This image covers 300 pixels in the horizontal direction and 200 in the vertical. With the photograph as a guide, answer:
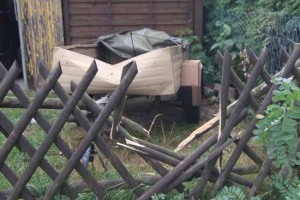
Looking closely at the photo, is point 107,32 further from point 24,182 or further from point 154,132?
point 24,182

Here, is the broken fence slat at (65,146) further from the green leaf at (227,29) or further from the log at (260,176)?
the green leaf at (227,29)

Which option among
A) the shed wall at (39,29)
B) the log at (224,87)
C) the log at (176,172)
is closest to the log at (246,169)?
the log at (224,87)

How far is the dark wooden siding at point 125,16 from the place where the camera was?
764 cm

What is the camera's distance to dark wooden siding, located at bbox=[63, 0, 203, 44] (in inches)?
301

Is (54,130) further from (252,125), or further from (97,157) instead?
(252,125)

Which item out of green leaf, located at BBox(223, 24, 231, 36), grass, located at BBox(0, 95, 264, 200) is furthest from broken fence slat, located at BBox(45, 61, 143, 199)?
green leaf, located at BBox(223, 24, 231, 36)

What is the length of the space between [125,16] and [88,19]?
62cm

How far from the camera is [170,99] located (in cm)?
609

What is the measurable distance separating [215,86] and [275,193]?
3989mm

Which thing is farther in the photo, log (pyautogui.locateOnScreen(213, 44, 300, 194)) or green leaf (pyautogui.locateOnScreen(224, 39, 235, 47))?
green leaf (pyautogui.locateOnScreen(224, 39, 235, 47))

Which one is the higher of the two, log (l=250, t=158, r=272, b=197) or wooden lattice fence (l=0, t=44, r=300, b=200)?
wooden lattice fence (l=0, t=44, r=300, b=200)

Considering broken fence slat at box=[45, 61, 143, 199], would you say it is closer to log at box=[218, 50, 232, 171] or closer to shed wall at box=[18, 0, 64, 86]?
log at box=[218, 50, 232, 171]

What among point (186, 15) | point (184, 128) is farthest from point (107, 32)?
point (184, 128)

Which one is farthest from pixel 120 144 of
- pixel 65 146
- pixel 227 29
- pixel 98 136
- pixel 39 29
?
pixel 39 29
